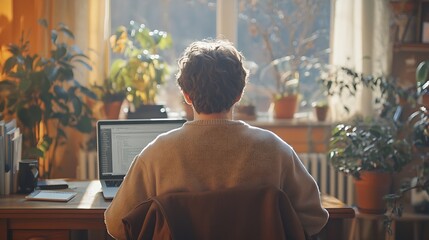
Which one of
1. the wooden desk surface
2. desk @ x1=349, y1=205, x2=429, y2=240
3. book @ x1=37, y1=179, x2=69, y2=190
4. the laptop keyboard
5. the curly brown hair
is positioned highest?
the curly brown hair

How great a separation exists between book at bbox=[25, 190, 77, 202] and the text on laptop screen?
0.64 feet

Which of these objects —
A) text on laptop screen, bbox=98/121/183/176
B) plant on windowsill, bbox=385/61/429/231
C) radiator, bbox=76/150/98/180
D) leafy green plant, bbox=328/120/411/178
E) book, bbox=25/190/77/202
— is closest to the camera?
book, bbox=25/190/77/202

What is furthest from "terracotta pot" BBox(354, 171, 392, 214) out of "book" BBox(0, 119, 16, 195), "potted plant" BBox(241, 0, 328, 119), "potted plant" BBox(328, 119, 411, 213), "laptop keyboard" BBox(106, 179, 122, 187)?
"book" BBox(0, 119, 16, 195)

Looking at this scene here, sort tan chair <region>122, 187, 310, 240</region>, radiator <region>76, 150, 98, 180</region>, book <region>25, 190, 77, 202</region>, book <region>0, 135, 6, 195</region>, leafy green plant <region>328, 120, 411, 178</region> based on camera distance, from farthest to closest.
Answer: radiator <region>76, 150, 98, 180</region>, leafy green plant <region>328, 120, 411, 178</region>, book <region>0, 135, 6, 195</region>, book <region>25, 190, 77, 202</region>, tan chair <region>122, 187, 310, 240</region>

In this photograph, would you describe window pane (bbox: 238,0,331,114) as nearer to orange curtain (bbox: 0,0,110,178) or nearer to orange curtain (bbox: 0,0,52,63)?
orange curtain (bbox: 0,0,110,178)

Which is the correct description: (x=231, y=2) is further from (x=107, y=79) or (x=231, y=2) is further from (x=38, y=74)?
(x=38, y=74)

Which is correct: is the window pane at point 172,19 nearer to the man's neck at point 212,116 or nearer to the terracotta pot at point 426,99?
the terracotta pot at point 426,99

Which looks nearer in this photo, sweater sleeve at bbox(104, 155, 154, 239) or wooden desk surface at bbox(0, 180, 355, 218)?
sweater sleeve at bbox(104, 155, 154, 239)

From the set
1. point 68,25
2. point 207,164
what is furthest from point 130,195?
point 68,25

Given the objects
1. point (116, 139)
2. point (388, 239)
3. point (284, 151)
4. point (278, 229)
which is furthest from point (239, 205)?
point (388, 239)

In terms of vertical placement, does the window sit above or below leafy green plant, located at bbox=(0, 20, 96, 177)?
above

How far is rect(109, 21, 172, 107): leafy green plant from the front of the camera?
3725 millimetres

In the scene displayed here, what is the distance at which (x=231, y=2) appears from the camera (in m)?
3.99

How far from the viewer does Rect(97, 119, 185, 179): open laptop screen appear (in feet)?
8.73
